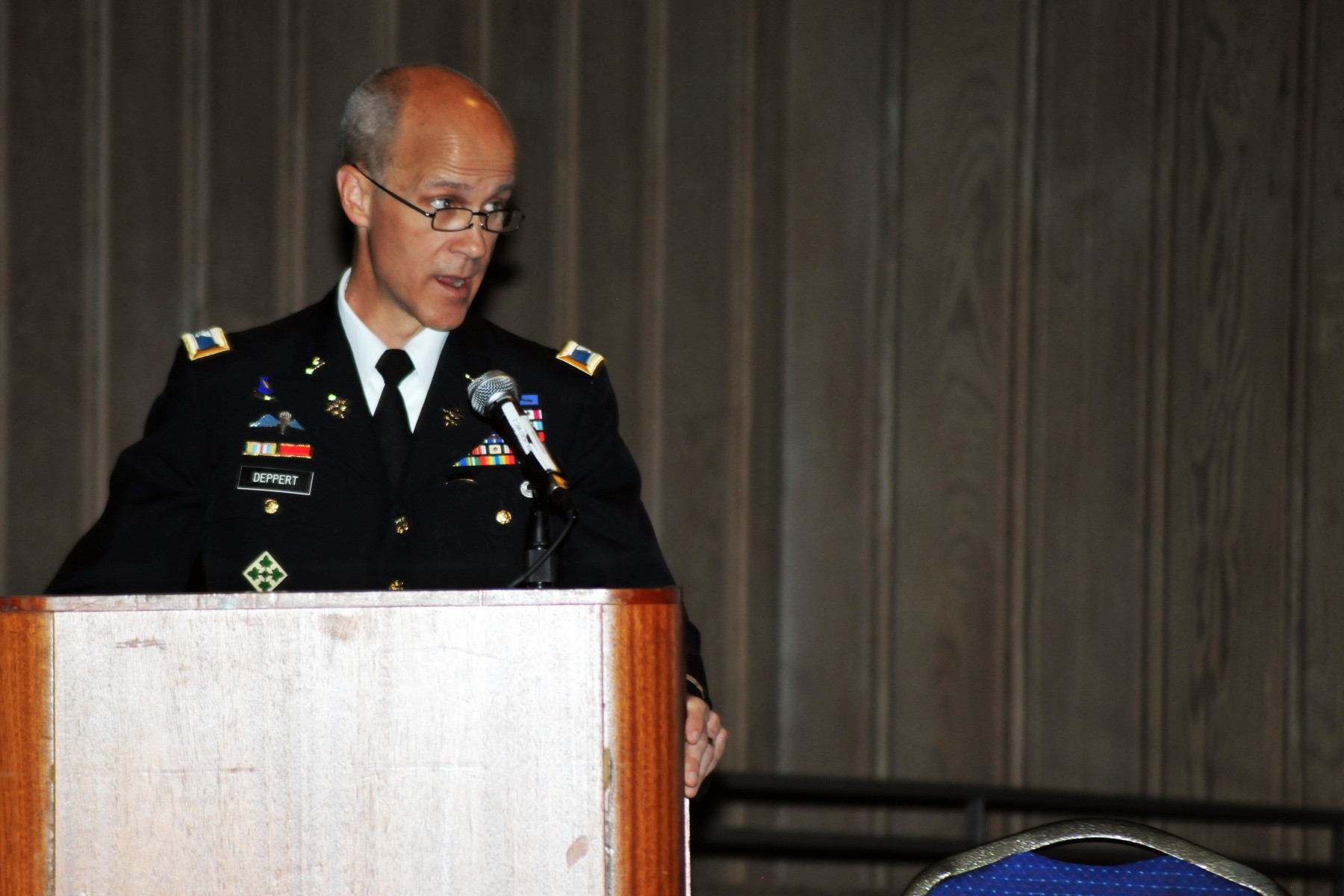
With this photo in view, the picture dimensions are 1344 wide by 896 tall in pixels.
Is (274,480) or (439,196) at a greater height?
(439,196)

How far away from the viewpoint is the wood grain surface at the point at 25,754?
44.4 inches

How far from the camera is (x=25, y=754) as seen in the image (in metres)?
1.14

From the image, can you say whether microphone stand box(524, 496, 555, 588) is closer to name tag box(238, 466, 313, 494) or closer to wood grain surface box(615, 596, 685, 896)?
wood grain surface box(615, 596, 685, 896)

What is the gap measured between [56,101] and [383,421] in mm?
2352

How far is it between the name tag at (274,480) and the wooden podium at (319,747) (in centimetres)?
75

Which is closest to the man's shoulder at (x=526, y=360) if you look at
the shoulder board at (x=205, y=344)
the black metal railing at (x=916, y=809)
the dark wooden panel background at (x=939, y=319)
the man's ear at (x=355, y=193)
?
the man's ear at (x=355, y=193)

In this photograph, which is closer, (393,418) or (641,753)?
(641,753)

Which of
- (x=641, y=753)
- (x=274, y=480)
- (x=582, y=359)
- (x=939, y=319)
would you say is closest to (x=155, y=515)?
(x=274, y=480)

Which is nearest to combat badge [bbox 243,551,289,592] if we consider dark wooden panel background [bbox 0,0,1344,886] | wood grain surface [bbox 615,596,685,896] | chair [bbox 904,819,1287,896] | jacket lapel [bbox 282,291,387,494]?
jacket lapel [bbox 282,291,387,494]

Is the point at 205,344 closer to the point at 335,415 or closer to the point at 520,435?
the point at 335,415

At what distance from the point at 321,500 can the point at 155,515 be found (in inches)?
9.1

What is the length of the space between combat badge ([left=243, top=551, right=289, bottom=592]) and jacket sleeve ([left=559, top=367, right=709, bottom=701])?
1.33 feet

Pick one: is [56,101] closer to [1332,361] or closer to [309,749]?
[309,749]

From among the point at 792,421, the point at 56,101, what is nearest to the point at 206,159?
the point at 56,101
